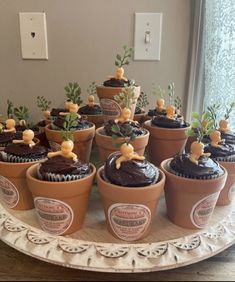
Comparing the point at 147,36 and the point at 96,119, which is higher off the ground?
the point at 147,36

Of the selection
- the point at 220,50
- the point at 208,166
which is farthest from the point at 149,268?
the point at 220,50

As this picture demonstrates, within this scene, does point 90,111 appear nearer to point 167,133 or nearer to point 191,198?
point 167,133

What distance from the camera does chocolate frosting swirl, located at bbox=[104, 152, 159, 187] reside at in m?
0.44

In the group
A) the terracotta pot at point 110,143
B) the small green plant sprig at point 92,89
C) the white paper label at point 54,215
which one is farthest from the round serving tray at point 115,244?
the small green plant sprig at point 92,89

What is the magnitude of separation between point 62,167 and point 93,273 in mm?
163

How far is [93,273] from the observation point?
0.45 metres

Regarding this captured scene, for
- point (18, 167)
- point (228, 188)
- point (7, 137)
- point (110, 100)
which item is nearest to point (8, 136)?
point (7, 137)

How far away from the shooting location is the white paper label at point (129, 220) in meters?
0.44

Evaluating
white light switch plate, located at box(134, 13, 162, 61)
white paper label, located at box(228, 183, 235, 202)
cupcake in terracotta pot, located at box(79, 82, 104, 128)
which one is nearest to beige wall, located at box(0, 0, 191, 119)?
white light switch plate, located at box(134, 13, 162, 61)

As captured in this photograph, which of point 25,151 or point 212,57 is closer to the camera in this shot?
point 25,151

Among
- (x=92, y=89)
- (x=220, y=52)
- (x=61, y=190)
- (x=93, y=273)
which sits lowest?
(x=93, y=273)

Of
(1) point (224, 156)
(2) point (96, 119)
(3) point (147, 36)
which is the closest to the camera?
(1) point (224, 156)

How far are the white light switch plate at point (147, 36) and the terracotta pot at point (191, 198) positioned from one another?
1.42 feet

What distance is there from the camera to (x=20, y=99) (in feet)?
3.00
